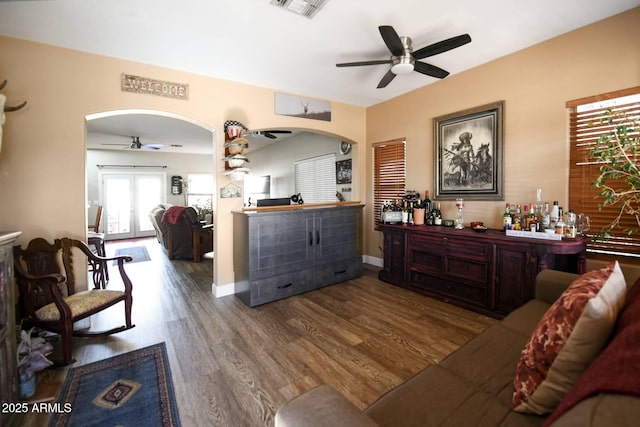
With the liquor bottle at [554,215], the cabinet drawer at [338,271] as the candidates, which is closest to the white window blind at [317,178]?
the cabinet drawer at [338,271]

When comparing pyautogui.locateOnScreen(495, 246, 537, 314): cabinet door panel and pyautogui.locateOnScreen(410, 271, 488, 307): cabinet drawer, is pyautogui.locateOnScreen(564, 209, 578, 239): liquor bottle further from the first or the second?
pyautogui.locateOnScreen(410, 271, 488, 307): cabinet drawer

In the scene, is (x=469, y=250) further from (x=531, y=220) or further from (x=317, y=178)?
A: (x=317, y=178)

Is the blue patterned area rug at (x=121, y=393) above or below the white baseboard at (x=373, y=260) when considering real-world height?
below

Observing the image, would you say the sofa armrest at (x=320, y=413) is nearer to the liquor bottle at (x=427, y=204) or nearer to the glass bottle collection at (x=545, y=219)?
the glass bottle collection at (x=545, y=219)

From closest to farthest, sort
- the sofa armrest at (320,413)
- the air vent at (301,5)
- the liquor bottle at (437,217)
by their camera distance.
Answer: the sofa armrest at (320,413)
the air vent at (301,5)
the liquor bottle at (437,217)

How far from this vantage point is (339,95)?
4359 mm

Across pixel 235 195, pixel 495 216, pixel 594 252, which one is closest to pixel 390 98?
pixel 495 216

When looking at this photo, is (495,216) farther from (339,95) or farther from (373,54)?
(339,95)

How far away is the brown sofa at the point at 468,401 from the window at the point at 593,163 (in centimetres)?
152

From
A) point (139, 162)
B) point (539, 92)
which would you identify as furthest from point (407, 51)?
point (139, 162)

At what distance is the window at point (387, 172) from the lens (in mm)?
4418

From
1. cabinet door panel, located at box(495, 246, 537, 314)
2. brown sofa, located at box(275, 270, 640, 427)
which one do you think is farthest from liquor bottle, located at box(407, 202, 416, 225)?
brown sofa, located at box(275, 270, 640, 427)

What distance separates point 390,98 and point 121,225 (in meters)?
8.63

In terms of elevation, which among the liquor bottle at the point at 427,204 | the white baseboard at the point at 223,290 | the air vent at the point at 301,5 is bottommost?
the white baseboard at the point at 223,290
